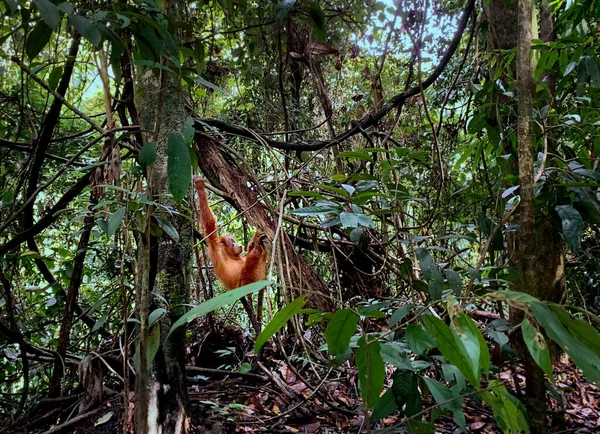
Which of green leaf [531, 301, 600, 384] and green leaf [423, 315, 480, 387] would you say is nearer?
green leaf [531, 301, 600, 384]

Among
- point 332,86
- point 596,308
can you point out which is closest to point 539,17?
point 332,86

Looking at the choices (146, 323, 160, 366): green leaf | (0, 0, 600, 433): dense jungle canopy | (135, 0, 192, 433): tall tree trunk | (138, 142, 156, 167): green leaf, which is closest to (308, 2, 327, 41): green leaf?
(0, 0, 600, 433): dense jungle canopy

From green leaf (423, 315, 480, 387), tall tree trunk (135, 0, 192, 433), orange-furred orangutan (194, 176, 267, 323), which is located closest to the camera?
green leaf (423, 315, 480, 387)

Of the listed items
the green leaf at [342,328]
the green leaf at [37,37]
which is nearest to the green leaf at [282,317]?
the green leaf at [342,328]

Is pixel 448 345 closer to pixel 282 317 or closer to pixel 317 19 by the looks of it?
pixel 282 317

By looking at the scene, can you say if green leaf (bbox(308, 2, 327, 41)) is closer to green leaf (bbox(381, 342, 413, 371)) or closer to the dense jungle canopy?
the dense jungle canopy

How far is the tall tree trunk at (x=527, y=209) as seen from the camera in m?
0.99

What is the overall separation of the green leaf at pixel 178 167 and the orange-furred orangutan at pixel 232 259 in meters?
1.75

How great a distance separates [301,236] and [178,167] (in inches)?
82.9

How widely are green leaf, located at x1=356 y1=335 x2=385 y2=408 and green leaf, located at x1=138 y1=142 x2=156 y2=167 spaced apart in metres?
0.80

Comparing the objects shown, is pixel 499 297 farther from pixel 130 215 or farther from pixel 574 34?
pixel 574 34

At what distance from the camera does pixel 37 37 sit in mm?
1032

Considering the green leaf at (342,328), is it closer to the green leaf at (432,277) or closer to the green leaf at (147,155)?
the green leaf at (432,277)

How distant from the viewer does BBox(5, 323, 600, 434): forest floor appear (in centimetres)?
189
